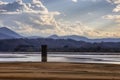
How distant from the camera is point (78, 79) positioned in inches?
1099

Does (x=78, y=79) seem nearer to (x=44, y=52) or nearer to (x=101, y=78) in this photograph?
(x=101, y=78)

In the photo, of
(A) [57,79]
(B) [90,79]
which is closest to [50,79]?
(A) [57,79]

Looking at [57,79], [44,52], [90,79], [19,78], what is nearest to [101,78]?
[90,79]

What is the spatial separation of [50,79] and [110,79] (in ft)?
13.1

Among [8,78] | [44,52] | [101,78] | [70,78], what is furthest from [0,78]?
[44,52]

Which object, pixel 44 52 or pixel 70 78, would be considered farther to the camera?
pixel 44 52

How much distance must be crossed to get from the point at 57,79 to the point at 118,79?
402 cm

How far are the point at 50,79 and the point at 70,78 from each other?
1.70 metres

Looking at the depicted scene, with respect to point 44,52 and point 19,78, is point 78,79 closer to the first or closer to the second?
point 19,78

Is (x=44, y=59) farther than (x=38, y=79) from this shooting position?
Yes

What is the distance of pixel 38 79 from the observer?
89.1 ft

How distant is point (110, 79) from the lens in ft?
90.8

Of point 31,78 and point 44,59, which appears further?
point 44,59

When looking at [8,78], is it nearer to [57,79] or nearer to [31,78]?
[31,78]
